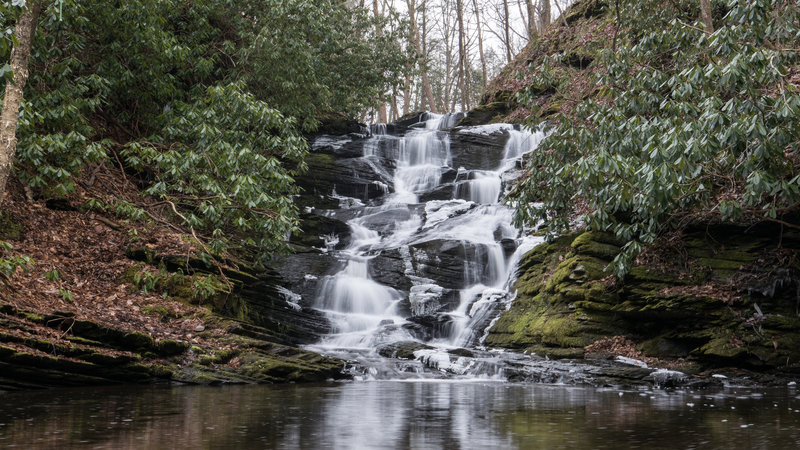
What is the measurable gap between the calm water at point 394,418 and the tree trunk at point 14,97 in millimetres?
3175

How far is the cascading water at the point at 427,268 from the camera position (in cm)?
1289

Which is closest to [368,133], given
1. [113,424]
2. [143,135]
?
[143,135]

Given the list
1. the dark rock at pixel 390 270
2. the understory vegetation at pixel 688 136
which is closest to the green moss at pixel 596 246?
the understory vegetation at pixel 688 136

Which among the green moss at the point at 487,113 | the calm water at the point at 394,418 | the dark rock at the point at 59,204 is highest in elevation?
the green moss at the point at 487,113

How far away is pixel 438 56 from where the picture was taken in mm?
51688

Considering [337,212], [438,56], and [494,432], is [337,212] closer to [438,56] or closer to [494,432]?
[494,432]

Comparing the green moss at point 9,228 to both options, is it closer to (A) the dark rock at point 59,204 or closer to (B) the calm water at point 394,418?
(A) the dark rock at point 59,204

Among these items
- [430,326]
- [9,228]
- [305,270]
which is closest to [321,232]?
[305,270]

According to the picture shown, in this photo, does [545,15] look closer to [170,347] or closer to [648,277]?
A: [648,277]

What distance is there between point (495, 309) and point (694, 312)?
183 inches

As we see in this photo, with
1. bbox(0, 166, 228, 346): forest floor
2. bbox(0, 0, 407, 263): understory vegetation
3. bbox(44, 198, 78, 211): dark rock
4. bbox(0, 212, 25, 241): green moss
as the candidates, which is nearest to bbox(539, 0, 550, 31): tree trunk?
bbox(0, 0, 407, 263): understory vegetation

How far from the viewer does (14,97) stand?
7.87m

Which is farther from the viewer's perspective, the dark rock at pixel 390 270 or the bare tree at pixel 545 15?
the bare tree at pixel 545 15

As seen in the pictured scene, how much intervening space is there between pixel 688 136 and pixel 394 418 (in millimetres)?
5765
